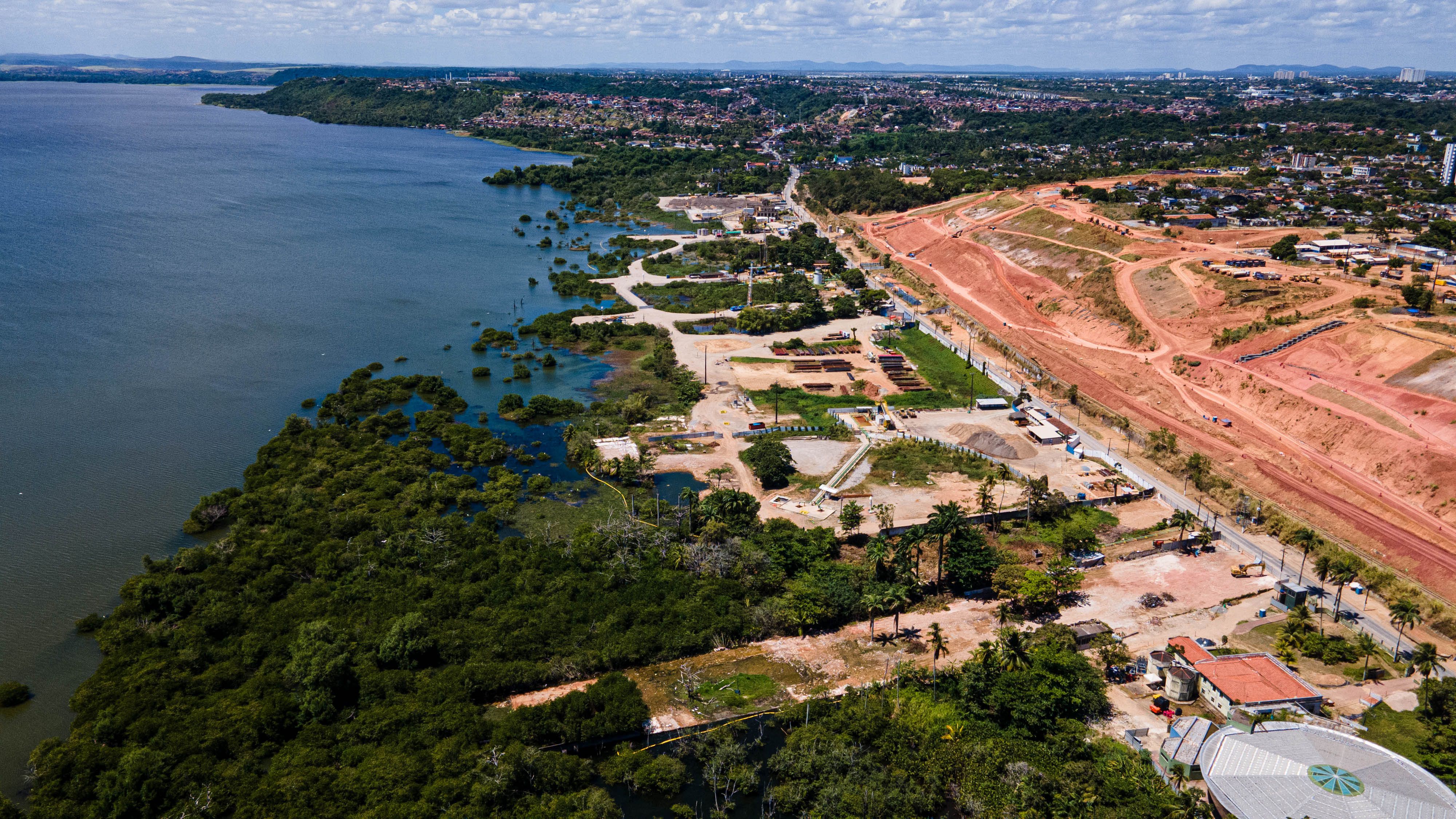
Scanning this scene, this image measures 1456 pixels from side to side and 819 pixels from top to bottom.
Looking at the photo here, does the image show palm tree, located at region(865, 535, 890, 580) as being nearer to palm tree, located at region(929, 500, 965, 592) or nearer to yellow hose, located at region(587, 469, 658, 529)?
palm tree, located at region(929, 500, 965, 592)

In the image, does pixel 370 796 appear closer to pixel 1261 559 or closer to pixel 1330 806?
pixel 1330 806

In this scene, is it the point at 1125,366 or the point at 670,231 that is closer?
the point at 1125,366

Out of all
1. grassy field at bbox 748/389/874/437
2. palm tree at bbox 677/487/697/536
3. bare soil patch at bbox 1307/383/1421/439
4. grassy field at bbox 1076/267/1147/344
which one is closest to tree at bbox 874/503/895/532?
palm tree at bbox 677/487/697/536

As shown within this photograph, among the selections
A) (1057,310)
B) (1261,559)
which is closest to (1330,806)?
(1261,559)

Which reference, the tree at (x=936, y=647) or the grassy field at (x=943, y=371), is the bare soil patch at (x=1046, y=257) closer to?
the grassy field at (x=943, y=371)

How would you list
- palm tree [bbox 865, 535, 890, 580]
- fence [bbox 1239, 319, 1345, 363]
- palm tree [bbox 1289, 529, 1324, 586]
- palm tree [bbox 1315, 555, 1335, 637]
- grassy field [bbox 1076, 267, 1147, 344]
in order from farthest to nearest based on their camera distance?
grassy field [bbox 1076, 267, 1147, 344] → fence [bbox 1239, 319, 1345, 363] → palm tree [bbox 1289, 529, 1324, 586] → palm tree [bbox 865, 535, 890, 580] → palm tree [bbox 1315, 555, 1335, 637]

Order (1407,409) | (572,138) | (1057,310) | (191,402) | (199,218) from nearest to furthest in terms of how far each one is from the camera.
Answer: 1. (1407,409)
2. (191,402)
3. (1057,310)
4. (199,218)
5. (572,138)
